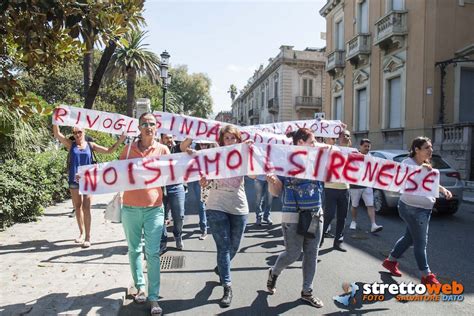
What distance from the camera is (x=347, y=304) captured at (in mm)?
4059

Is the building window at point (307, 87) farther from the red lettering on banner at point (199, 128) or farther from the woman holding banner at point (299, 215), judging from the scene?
the woman holding banner at point (299, 215)

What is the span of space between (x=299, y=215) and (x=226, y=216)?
2.44ft

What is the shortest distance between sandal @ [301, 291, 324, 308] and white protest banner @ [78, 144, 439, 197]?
121 centimetres

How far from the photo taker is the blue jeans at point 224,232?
4.01 m

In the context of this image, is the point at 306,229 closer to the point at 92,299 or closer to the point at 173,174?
the point at 173,174

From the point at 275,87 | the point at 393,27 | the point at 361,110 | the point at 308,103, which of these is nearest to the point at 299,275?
the point at 393,27

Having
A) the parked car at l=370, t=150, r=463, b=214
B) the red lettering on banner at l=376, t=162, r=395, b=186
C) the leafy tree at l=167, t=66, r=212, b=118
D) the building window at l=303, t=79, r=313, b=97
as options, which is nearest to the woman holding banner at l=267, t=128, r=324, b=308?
the red lettering on banner at l=376, t=162, r=395, b=186

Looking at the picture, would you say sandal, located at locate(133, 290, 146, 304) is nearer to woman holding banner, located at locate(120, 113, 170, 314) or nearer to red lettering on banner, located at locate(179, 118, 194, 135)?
woman holding banner, located at locate(120, 113, 170, 314)

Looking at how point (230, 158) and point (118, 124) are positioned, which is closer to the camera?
point (230, 158)

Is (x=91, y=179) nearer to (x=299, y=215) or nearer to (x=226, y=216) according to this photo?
(x=226, y=216)

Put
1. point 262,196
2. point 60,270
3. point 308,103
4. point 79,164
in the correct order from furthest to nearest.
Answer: point 308,103 → point 262,196 → point 79,164 → point 60,270

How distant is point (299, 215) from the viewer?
390 cm

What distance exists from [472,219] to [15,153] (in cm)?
988

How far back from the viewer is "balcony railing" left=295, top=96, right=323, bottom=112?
1668 inches
